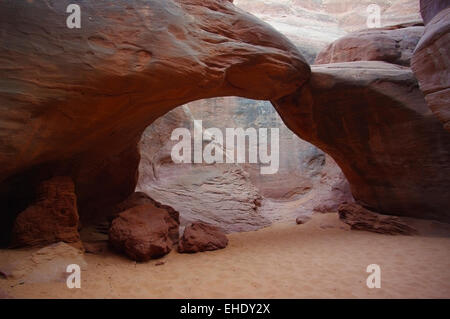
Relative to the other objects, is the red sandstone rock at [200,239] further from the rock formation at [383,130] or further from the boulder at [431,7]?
the boulder at [431,7]

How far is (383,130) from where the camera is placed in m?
8.37

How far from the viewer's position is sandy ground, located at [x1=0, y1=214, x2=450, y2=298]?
4.33 metres

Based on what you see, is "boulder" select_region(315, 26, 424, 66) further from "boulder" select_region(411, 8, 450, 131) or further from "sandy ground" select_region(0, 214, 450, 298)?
"sandy ground" select_region(0, 214, 450, 298)

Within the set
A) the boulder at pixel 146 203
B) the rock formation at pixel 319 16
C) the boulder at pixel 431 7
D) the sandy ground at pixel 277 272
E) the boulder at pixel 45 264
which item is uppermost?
the rock formation at pixel 319 16

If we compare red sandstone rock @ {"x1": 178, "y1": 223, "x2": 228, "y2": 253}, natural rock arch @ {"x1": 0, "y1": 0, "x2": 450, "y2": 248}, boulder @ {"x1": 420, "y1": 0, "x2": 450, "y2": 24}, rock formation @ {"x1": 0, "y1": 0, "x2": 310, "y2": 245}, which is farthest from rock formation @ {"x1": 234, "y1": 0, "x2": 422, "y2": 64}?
red sandstone rock @ {"x1": 178, "y1": 223, "x2": 228, "y2": 253}

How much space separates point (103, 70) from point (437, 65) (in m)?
5.90

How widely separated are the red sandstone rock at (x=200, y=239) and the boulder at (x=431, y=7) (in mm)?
6798

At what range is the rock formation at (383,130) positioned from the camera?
7828mm

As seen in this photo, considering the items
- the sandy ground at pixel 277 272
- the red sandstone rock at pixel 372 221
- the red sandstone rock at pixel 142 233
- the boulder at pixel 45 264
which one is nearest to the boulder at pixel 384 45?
the red sandstone rock at pixel 372 221

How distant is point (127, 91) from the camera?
17.7ft

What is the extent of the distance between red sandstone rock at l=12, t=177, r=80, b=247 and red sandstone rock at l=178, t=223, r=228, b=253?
2.17 m

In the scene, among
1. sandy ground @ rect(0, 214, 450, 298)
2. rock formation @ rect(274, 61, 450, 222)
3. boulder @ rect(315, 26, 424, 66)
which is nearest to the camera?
sandy ground @ rect(0, 214, 450, 298)

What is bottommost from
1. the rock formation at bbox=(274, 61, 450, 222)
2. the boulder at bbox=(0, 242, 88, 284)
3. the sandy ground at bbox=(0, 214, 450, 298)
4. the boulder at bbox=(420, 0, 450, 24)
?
the sandy ground at bbox=(0, 214, 450, 298)

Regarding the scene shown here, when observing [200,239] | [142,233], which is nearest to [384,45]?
[200,239]
